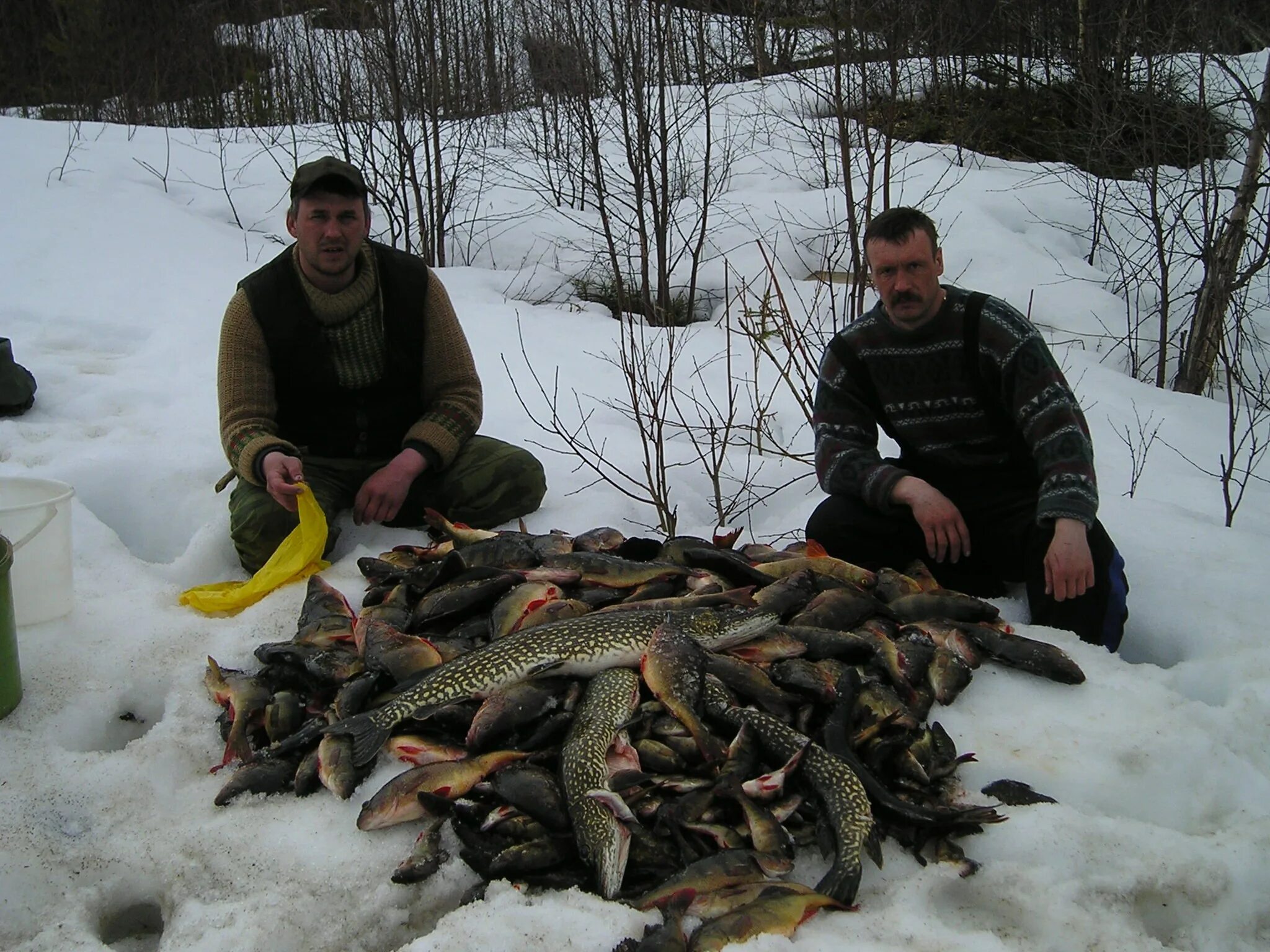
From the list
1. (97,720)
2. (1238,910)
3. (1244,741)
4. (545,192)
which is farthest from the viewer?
(545,192)

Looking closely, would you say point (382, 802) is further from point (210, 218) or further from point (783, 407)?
point (210, 218)

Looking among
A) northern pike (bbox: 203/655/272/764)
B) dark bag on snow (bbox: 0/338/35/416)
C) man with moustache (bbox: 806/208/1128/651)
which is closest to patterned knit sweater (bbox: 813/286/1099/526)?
man with moustache (bbox: 806/208/1128/651)

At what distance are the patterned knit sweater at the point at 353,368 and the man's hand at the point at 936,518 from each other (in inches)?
72.1

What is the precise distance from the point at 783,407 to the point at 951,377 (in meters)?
2.45

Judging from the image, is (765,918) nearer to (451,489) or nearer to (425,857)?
(425,857)

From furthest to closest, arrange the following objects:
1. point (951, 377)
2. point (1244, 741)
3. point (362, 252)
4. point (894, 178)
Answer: point (894, 178), point (362, 252), point (951, 377), point (1244, 741)

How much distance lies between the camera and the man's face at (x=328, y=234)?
3.72 m

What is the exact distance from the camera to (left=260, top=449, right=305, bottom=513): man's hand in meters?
3.61

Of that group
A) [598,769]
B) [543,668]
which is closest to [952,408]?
[543,668]

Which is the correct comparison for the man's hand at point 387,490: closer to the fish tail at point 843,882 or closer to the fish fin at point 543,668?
the fish fin at point 543,668

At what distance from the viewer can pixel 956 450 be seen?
12.1 feet

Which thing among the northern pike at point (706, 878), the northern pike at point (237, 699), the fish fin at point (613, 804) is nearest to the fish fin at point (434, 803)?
the fish fin at point (613, 804)

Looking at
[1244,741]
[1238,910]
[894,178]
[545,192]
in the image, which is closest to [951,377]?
[1244,741]

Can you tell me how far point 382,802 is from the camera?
2.31 metres
